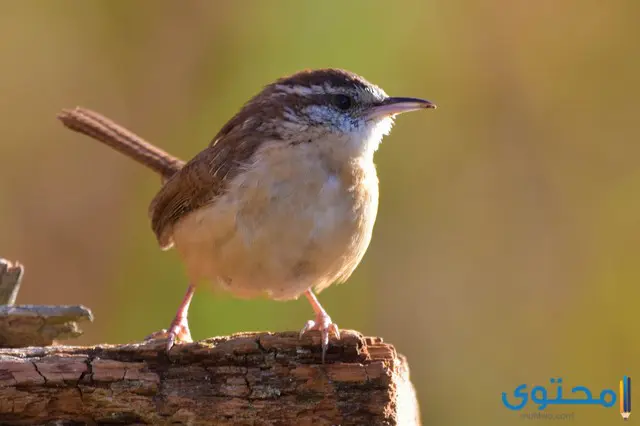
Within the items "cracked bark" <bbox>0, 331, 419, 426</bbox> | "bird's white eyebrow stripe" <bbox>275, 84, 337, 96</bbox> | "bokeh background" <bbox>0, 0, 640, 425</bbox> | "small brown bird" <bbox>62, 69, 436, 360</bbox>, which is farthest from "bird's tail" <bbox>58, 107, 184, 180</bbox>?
"cracked bark" <bbox>0, 331, 419, 426</bbox>

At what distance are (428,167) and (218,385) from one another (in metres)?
3.12

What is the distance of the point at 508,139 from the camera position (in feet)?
19.9

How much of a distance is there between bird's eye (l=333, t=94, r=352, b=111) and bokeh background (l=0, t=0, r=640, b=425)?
1.91 meters

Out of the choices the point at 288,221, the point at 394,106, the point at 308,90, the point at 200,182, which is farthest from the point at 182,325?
the point at 394,106

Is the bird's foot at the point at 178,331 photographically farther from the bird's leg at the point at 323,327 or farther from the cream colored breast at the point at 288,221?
the bird's leg at the point at 323,327

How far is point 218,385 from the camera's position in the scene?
3314mm

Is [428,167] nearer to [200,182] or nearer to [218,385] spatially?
[200,182]

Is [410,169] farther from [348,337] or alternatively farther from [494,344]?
[348,337]

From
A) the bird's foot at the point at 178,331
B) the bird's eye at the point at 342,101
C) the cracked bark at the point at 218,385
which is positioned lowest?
the cracked bark at the point at 218,385

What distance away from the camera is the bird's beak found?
13.1 feet

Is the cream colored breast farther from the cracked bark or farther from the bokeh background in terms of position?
the bokeh background

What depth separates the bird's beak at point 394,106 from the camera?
4.00 meters

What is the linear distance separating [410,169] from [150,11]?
2.07 metres

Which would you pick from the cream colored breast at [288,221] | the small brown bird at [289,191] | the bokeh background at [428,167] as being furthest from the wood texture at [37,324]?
the bokeh background at [428,167]
